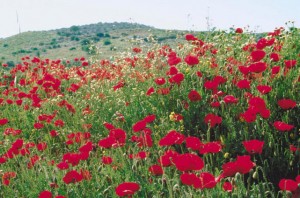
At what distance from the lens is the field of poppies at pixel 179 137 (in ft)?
8.03

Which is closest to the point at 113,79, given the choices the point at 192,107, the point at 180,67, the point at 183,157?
the point at 180,67

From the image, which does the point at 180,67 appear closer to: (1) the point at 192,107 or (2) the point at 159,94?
(2) the point at 159,94

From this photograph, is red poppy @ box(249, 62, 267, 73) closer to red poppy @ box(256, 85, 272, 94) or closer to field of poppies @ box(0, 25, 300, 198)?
field of poppies @ box(0, 25, 300, 198)

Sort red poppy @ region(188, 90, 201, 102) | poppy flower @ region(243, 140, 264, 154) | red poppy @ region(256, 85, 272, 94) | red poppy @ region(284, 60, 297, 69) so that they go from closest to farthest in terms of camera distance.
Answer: poppy flower @ region(243, 140, 264, 154)
red poppy @ region(256, 85, 272, 94)
red poppy @ region(188, 90, 201, 102)
red poppy @ region(284, 60, 297, 69)

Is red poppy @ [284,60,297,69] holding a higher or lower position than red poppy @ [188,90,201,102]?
higher

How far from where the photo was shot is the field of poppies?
2.45 meters

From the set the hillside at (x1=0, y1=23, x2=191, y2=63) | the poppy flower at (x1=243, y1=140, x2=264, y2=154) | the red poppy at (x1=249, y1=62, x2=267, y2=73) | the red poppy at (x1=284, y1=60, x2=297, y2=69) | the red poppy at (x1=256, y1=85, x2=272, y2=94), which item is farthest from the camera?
the hillside at (x1=0, y1=23, x2=191, y2=63)

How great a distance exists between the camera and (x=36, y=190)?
3090 millimetres

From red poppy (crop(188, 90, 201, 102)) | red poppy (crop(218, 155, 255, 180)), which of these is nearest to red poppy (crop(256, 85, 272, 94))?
red poppy (crop(188, 90, 201, 102))

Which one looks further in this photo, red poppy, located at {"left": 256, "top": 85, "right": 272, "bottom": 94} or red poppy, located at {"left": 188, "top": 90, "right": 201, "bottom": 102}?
red poppy, located at {"left": 188, "top": 90, "right": 201, "bottom": 102}

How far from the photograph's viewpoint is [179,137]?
2492 mm

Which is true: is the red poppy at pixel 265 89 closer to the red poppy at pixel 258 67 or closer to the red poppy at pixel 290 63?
the red poppy at pixel 258 67

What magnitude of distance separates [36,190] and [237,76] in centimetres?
229

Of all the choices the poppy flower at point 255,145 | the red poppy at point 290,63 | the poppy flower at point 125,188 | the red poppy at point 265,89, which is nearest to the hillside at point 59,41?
the red poppy at point 290,63
